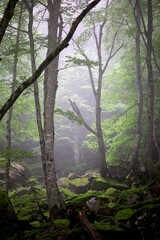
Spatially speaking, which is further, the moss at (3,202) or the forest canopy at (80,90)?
the forest canopy at (80,90)

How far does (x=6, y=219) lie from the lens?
4453mm

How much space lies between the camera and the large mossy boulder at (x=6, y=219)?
4324mm

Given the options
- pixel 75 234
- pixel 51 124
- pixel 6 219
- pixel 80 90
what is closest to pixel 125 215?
pixel 75 234

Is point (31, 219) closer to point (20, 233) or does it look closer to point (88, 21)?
point (20, 233)

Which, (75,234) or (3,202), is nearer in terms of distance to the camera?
(75,234)

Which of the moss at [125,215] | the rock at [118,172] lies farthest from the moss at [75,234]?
the rock at [118,172]

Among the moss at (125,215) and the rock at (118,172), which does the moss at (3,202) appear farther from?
the rock at (118,172)

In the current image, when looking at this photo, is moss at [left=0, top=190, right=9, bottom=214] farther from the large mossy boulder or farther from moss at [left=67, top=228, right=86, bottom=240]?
moss at [left=67, top=228, right=86, bottom=240]

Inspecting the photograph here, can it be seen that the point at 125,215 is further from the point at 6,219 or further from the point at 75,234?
the point at 6,219

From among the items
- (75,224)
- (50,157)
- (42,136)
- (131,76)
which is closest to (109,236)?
(75,224)

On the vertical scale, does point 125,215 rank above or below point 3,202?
below

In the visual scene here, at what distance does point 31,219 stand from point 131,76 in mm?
12181

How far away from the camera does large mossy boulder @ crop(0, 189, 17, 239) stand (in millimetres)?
4324

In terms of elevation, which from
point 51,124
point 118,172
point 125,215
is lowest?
point 125,215
